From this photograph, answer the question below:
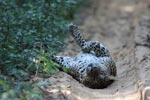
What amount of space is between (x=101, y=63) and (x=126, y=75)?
1.88ft

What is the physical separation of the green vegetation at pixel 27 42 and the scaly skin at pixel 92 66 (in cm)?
37

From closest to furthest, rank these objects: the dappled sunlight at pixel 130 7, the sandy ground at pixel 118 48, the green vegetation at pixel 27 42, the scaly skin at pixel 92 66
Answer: the green vegetation at pixel 27 42, the sandy ground at pixel 118 48, the scaly skin at pixel 92 66, the dappled sunlight at pixel 130 7

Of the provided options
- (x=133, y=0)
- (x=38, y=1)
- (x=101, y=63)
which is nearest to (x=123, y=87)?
(x=101, y=63)

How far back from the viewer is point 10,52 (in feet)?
21.4

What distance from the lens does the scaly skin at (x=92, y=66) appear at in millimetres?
6316

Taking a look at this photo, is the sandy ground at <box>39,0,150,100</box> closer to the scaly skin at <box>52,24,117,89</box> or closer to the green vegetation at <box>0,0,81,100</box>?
the scaly skin at <box>52,24,117,89</box>

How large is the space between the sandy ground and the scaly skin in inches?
3.9

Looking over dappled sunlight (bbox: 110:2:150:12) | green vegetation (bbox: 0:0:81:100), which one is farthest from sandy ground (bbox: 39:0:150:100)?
green vegetation (bbox: 0:0:81:100)

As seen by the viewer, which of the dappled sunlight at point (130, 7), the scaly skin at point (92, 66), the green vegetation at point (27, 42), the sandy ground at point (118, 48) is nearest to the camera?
the green vegetation at point (27, 42)

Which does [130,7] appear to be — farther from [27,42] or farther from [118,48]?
[27,42]

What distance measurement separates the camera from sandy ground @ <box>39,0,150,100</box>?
5.98 meters

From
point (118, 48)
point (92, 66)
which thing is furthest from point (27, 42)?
point (118, 48)

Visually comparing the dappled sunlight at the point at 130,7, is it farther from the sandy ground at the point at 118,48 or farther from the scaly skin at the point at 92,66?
the scaly skin at the point at 92,66

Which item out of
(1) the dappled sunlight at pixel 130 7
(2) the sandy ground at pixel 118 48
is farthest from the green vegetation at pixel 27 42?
(1) the dappled sunlight at pixel 130 7
